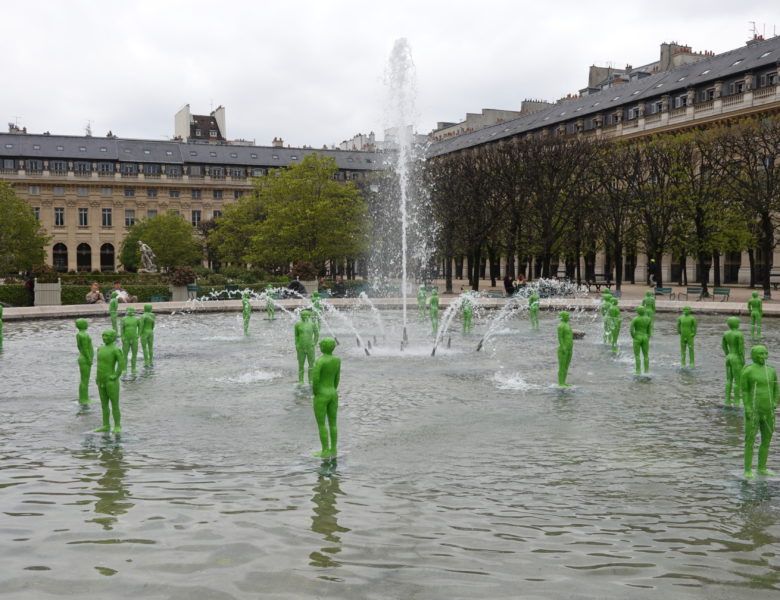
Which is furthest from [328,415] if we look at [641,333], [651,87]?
[651,87]

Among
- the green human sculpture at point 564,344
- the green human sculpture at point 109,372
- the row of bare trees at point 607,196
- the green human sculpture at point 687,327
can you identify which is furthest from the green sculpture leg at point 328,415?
the row of bare trees at point 607,196

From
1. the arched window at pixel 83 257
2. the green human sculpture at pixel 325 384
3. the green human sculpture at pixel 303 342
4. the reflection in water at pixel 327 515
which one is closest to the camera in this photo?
the reflection in water at pixel 327 515

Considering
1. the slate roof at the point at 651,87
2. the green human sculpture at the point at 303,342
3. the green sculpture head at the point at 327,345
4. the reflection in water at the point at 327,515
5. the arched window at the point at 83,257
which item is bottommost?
the reflection in water at the point at 327,515

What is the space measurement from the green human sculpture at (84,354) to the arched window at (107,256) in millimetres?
→ 99792

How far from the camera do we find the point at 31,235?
62.8m

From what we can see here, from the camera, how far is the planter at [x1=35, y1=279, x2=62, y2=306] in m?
39.5

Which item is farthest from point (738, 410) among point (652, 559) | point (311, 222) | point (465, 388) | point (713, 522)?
point (311, 222)

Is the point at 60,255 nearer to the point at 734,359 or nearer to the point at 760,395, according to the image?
the point at 734,359

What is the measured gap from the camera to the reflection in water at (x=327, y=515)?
294 inches

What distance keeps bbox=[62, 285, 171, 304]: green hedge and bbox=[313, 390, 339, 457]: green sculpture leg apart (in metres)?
34.1

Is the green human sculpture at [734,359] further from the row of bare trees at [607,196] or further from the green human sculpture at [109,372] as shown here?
the row of bare trees at [607,196]

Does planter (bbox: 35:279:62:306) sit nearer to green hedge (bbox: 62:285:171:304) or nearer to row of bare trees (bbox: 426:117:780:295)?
green hedge (bbox: 62:285:171:304)

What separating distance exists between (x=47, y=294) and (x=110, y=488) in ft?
110

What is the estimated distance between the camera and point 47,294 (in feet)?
130
